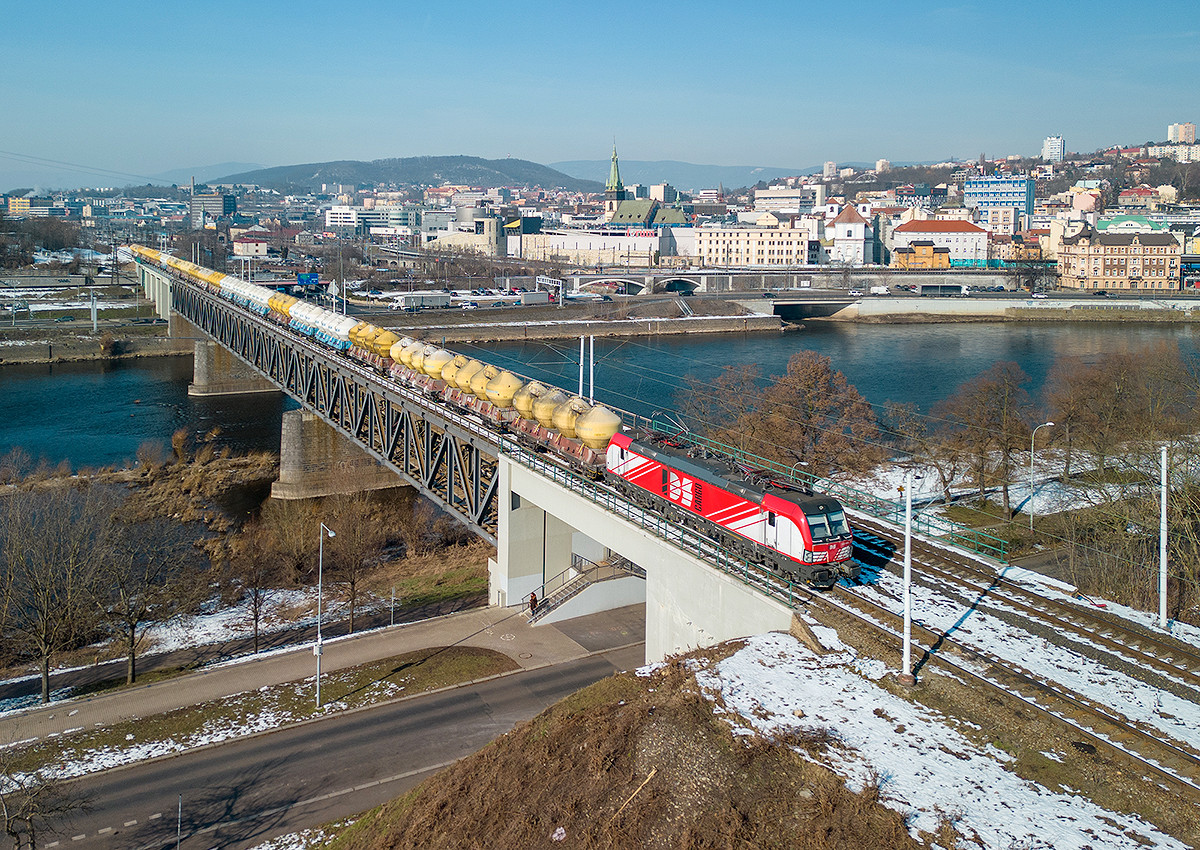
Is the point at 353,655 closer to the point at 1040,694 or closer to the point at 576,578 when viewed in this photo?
the point at 576,578

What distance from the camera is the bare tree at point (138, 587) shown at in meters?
20.1

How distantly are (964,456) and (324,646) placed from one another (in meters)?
20.1

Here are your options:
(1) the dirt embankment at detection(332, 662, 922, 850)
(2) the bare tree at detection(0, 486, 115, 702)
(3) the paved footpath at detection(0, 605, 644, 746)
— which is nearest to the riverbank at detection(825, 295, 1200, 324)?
(3) the paved footpath at detection(0, 605, 644, 746)

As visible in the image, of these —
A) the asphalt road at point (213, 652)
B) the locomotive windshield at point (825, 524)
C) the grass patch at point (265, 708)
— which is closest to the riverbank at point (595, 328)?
the asphalt road at point (213, 652)

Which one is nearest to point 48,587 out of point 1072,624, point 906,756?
point 906,756

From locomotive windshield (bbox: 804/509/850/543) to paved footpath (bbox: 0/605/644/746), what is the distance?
5874mm

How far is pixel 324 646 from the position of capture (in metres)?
19.8

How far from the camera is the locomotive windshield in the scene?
15.4 meters

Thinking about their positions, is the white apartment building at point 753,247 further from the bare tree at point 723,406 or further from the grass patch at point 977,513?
the grass patch at point 977,513

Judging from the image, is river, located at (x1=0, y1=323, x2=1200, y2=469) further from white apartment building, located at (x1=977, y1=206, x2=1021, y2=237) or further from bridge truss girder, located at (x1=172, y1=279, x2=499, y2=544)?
white apartment building, located at (x1=977, y1=206, x2=1021, y2=237)

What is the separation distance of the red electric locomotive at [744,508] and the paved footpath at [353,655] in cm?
321

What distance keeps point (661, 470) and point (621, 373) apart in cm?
3940

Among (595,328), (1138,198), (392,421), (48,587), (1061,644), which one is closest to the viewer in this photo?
(1061,644)

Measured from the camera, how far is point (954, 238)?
436ft
